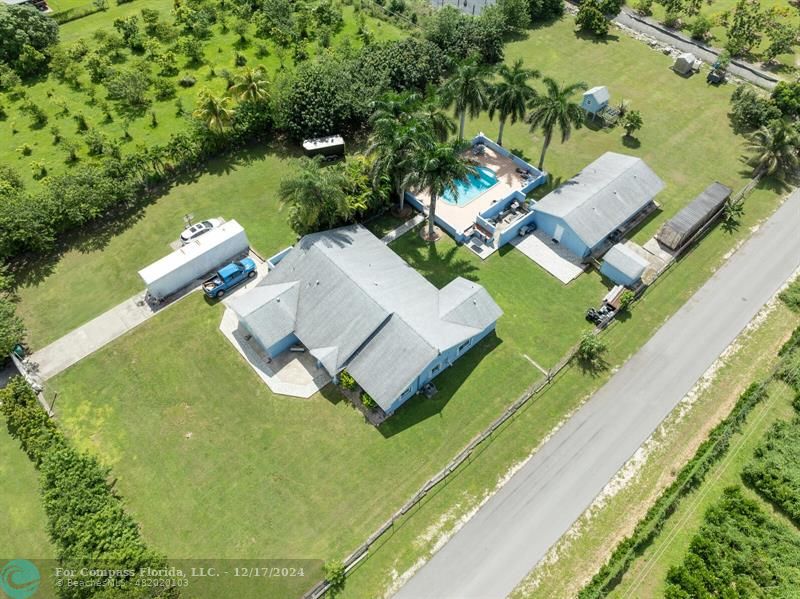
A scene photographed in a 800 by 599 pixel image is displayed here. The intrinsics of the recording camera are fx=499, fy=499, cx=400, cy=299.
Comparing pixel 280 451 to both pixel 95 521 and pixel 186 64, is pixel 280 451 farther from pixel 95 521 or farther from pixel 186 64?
pixel 186 64

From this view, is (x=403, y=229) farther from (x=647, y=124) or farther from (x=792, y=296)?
(x=792, y=296)

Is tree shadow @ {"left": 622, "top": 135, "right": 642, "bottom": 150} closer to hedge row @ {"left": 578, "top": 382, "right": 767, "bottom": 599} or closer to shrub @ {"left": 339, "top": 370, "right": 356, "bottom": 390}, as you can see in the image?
hedge row @ {"left": 578, "top": 382, "right": 767, "bottom": 599}

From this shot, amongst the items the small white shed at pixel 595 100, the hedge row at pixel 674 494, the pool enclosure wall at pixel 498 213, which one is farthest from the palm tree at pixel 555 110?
the hedge row at pixel 674 494

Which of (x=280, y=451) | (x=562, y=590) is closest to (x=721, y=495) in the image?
(x=562, y=590)

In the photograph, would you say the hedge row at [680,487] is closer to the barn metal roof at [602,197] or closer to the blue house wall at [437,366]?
the blue house wall at [437,366]

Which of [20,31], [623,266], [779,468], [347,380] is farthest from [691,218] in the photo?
[20,31]

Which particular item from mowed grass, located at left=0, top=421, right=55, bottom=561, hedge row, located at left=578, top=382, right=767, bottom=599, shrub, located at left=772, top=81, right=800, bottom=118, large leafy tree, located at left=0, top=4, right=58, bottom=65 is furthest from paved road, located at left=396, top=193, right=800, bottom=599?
large leafy tree, located at left=0, top=4, right=58, bottom=65
